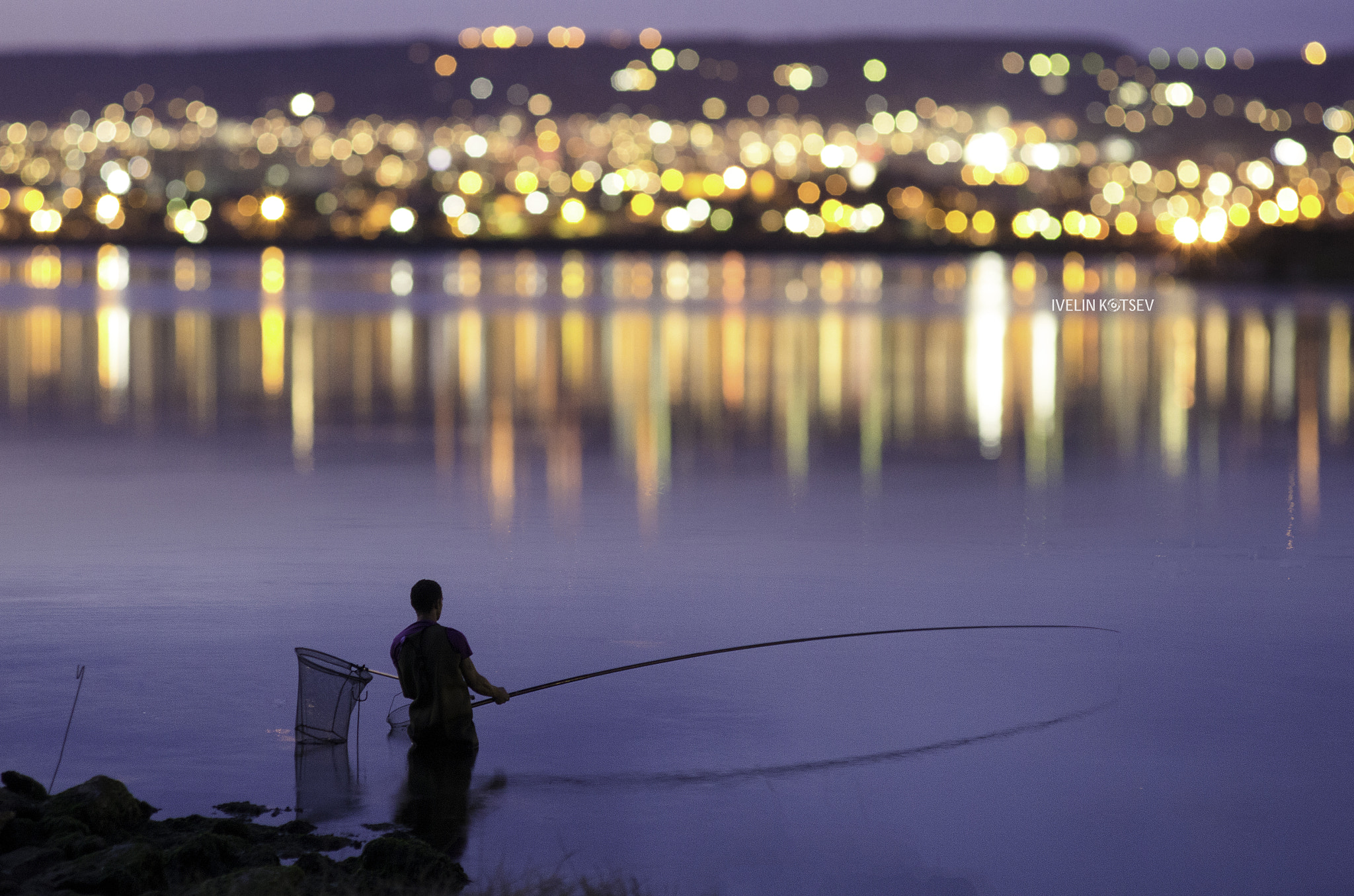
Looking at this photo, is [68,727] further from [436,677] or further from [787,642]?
[787,642]

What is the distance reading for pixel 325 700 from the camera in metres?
6.68

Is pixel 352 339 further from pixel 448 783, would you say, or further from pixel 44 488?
pixel 448 783

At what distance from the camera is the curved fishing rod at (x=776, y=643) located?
7059 mm

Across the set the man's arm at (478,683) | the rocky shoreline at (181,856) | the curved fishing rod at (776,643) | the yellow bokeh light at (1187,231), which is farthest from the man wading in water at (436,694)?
the yellow bokeh light at (1187,231)

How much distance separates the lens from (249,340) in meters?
33.1

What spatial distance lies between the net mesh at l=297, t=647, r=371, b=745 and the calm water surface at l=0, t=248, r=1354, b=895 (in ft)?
0.37

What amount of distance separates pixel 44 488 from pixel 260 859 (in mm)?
9245

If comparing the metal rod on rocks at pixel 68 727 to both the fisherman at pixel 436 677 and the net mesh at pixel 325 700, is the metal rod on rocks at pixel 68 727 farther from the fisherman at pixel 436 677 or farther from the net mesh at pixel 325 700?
the fisherman at pixel 436 677

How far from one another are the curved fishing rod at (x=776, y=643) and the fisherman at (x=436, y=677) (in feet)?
0.40

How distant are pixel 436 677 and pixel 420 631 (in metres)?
0.18

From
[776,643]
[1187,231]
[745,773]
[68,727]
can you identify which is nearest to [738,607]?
[776,643]

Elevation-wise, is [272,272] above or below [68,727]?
above

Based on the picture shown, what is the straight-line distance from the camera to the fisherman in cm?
663

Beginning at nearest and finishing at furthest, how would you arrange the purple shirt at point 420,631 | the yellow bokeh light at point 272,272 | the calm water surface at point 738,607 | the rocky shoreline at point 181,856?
the rocky shoreline at point 181,856, the calm water surface at point 738,607, the purple shirt at point 420,631, the yellow bokeh light at point 272,272
